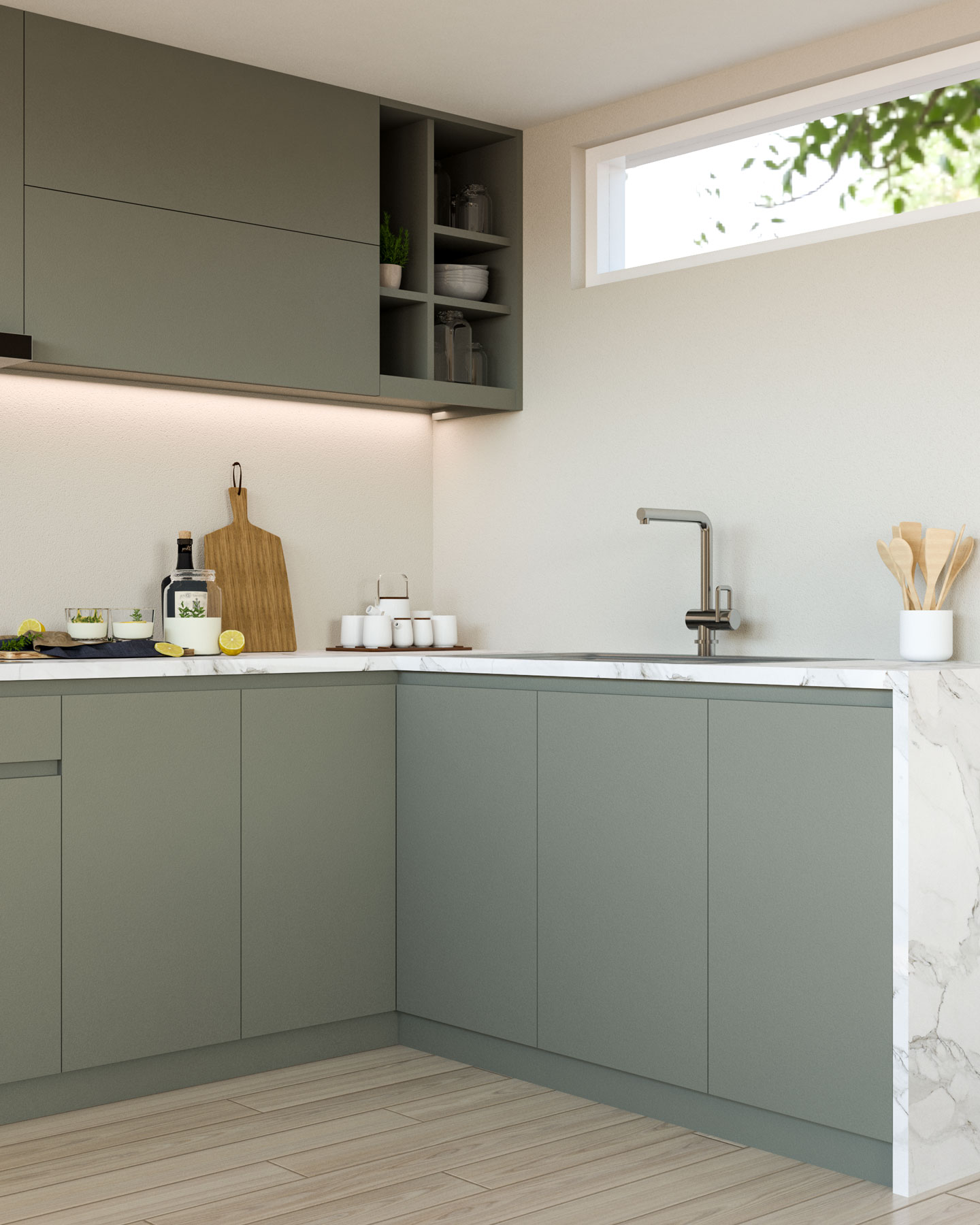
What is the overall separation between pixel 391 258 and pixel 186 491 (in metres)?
0.82

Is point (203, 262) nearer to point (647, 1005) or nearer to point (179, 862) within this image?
point (179, 862)

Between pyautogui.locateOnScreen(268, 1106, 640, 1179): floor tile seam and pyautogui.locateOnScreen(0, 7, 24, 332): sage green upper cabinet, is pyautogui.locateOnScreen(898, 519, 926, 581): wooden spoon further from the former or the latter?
pyautogui.locateOnScreen(0, 7, 24, 332): sage green upper cabinet

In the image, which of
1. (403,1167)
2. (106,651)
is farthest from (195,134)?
(403,1167)

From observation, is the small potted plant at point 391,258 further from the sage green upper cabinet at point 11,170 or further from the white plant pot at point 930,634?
the white plant pot at point 930,634

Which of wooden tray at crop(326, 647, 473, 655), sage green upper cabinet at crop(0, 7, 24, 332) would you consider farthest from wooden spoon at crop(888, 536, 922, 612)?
sage green upper cabinet at crop(0, 7, 24, 332)

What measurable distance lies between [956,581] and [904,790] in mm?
711

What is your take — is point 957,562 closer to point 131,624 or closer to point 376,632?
point 376,632

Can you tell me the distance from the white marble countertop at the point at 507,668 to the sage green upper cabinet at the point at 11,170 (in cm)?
80

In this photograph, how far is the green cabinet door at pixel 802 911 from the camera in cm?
252

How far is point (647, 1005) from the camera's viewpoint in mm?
2877

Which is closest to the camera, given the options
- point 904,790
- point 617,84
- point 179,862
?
point 904,790

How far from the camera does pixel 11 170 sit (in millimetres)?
3160

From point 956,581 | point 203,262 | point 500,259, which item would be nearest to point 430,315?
point 500,259

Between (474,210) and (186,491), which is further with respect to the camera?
(474,210)
